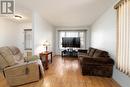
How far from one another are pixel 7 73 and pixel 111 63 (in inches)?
122

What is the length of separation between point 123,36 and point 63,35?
6282 mm

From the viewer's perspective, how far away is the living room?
329cm

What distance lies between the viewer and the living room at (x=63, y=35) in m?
Result: 3.29

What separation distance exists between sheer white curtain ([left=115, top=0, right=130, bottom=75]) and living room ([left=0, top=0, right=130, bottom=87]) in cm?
4

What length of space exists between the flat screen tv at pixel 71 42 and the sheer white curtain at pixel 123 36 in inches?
206

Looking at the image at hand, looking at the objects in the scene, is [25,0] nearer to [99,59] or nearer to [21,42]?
[99,59]

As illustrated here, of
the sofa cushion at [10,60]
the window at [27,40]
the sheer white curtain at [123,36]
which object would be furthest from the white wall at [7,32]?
the sheer white curtain at [123,36]

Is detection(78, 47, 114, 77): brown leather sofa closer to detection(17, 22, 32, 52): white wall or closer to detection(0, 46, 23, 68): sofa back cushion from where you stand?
detection(0, 46, 23, 68): sofa back cushion

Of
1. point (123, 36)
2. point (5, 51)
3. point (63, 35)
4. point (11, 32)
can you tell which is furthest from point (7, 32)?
point (123, 36)

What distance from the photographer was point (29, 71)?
326 centimetres

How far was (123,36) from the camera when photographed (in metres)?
2.96

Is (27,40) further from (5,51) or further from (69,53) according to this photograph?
(5,51)

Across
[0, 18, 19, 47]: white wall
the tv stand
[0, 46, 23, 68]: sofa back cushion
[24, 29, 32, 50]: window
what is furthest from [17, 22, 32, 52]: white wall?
[0, 46, 23, 68]: sofa back cushion

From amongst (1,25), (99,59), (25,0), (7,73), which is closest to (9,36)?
(1,25)
